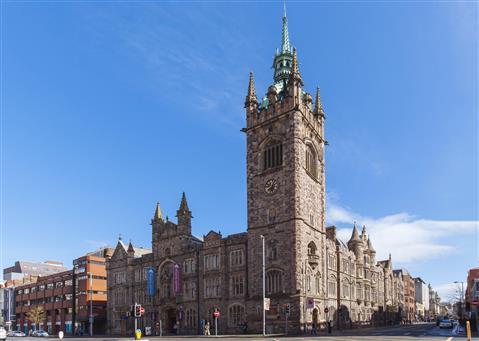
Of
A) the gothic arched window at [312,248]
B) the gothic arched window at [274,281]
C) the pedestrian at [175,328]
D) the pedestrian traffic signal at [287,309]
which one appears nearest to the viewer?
the pedestrian traffic signal at [287,309]

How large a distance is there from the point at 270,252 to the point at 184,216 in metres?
18.3

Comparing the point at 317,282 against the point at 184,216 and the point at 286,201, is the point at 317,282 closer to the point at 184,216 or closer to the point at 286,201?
the point at 286,201

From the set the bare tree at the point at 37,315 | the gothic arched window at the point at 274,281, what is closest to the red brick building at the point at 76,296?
the bare tree at the point at 37,315

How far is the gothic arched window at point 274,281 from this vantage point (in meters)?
62.3

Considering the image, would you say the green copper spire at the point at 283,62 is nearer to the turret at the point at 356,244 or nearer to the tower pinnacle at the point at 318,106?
the tower pinnacle at the point at 318,106

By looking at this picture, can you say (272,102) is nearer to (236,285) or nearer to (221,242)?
(221,242)

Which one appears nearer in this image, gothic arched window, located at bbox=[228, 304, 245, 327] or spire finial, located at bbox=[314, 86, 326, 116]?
gothic arched window, located at bbox=[228, 304, 245, 327]

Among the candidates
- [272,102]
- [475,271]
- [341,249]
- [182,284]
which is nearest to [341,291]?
[341,249]

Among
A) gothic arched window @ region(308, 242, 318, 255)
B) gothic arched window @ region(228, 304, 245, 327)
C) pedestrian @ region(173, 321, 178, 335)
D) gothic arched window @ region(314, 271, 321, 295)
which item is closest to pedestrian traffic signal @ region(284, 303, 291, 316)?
gothic arched window @ region(314, 271, 321, 295)

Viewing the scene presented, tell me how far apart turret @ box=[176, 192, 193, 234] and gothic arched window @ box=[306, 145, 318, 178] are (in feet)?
66.4

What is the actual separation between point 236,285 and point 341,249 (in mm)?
20806

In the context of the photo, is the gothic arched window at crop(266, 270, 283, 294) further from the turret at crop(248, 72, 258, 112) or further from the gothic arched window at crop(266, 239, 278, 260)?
the turret at crop(248, 72, 258, 112)

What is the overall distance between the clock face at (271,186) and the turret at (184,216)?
15.4 meters

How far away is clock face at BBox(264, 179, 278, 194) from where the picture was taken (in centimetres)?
6612
